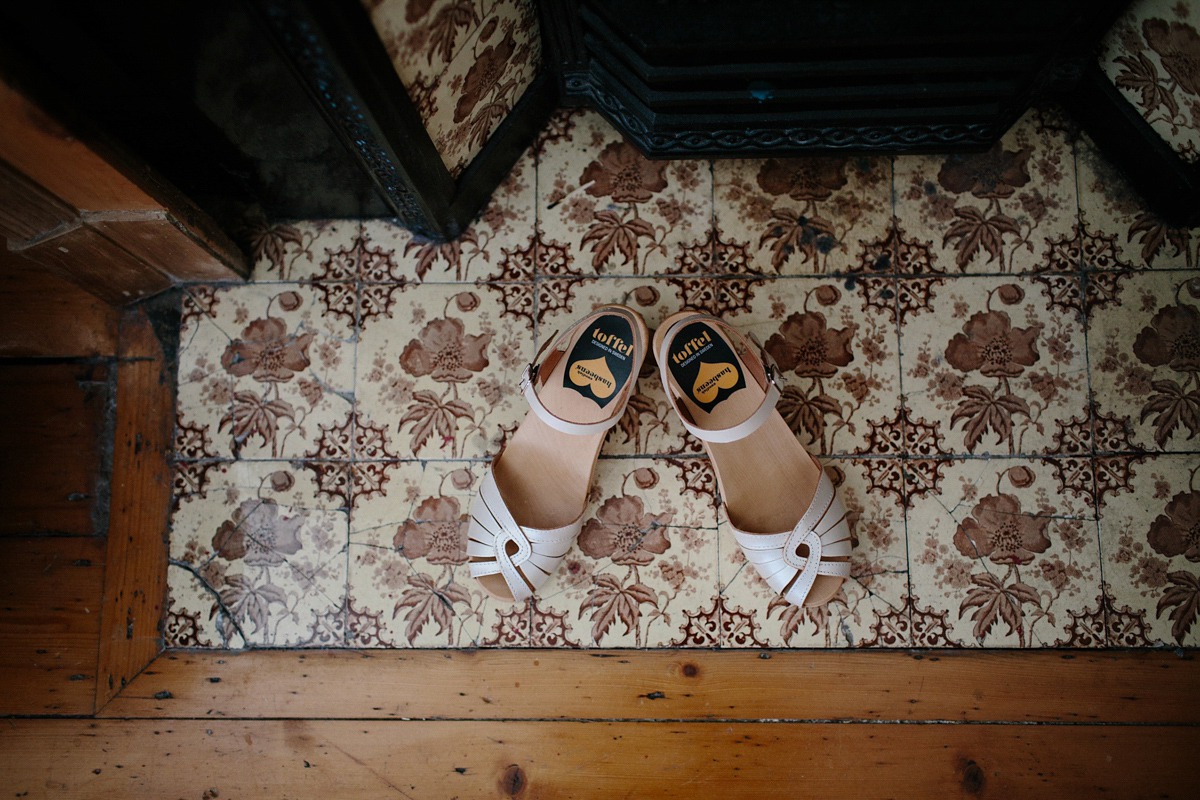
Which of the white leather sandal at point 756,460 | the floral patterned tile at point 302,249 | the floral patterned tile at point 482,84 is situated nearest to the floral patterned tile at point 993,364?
the white leather sandal at point 756,460

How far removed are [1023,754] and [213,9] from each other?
1.63 m

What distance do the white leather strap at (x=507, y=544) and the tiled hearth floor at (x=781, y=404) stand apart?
0.23 feet

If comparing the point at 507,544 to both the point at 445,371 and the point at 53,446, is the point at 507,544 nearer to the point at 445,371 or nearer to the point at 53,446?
the point at 445,371

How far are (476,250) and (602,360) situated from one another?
35 centimetres

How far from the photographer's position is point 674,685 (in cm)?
114

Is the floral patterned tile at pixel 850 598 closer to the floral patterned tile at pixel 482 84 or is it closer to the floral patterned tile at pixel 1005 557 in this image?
the floral patterned tile at pixel 1005 557

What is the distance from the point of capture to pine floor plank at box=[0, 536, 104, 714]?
1165 mm

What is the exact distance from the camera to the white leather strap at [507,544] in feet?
3.54

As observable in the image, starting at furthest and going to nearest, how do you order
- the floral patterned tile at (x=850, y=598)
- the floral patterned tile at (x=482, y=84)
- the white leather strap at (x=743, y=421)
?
the floral patterned tile at (x=850, y=598) < the white leather strap at (x=743, y=421) < the floral patterned tile at (x=482, y=84)

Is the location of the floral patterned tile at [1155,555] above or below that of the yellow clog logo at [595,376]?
below

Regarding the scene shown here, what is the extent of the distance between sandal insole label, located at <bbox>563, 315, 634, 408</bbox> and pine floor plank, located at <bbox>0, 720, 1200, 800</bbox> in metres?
0.61

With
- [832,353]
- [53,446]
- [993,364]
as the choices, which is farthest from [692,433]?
[53,446]

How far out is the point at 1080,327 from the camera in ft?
3.87

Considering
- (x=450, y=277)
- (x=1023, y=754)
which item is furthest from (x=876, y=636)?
(x=450, y=277)
